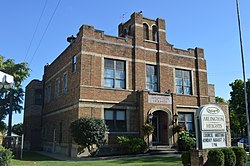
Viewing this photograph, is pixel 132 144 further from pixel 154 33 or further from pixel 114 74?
pixel 154 33

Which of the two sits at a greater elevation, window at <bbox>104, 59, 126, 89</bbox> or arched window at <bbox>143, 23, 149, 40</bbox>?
arched window at <bbox>143, 23, 149, 40</bbox>

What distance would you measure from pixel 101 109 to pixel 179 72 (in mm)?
9109

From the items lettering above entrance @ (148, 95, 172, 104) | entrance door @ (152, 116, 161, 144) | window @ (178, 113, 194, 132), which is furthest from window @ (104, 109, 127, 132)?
window @ (178, 113, 194, 132)

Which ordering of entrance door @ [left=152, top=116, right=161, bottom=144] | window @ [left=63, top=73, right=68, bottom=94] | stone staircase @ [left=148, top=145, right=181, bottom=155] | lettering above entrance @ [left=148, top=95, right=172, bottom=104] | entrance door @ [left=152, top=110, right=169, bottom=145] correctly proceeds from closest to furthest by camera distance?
stone staircase @ [left=148, top=145, right=181, bottom=155], lettering above entrance @ [left=148, top=95, right=172, bottom=104], entrance door @ [left=152, top=110, right=169, bottom=145], entrance door @ [left=152, top=116, right=161, bottom=144], window @ [left=63, top=73, right=68, bottom=94]

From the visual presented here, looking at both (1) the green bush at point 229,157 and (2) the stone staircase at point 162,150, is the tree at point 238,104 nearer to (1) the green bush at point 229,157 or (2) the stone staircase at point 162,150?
(2) the stone staircase at point 162,150

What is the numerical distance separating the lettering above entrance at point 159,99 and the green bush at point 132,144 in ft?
11.8

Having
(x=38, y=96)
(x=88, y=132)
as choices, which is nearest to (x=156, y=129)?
(x=88, y=132)

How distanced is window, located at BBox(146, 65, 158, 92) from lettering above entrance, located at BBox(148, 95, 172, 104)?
1442mm

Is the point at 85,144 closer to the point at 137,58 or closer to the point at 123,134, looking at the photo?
the point at 123,134

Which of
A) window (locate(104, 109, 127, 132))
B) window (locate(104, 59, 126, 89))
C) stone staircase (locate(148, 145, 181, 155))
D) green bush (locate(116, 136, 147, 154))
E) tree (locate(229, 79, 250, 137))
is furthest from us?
tree (locate(229, 79, 250, 137))

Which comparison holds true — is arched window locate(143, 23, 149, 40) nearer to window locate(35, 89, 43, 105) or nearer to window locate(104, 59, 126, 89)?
window locate(104, 59, 126, 89)

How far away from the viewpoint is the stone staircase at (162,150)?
801 inches

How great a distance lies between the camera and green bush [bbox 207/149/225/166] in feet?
36.8

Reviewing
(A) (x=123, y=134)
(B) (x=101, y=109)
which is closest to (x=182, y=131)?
(A) (x=123, y=134)
